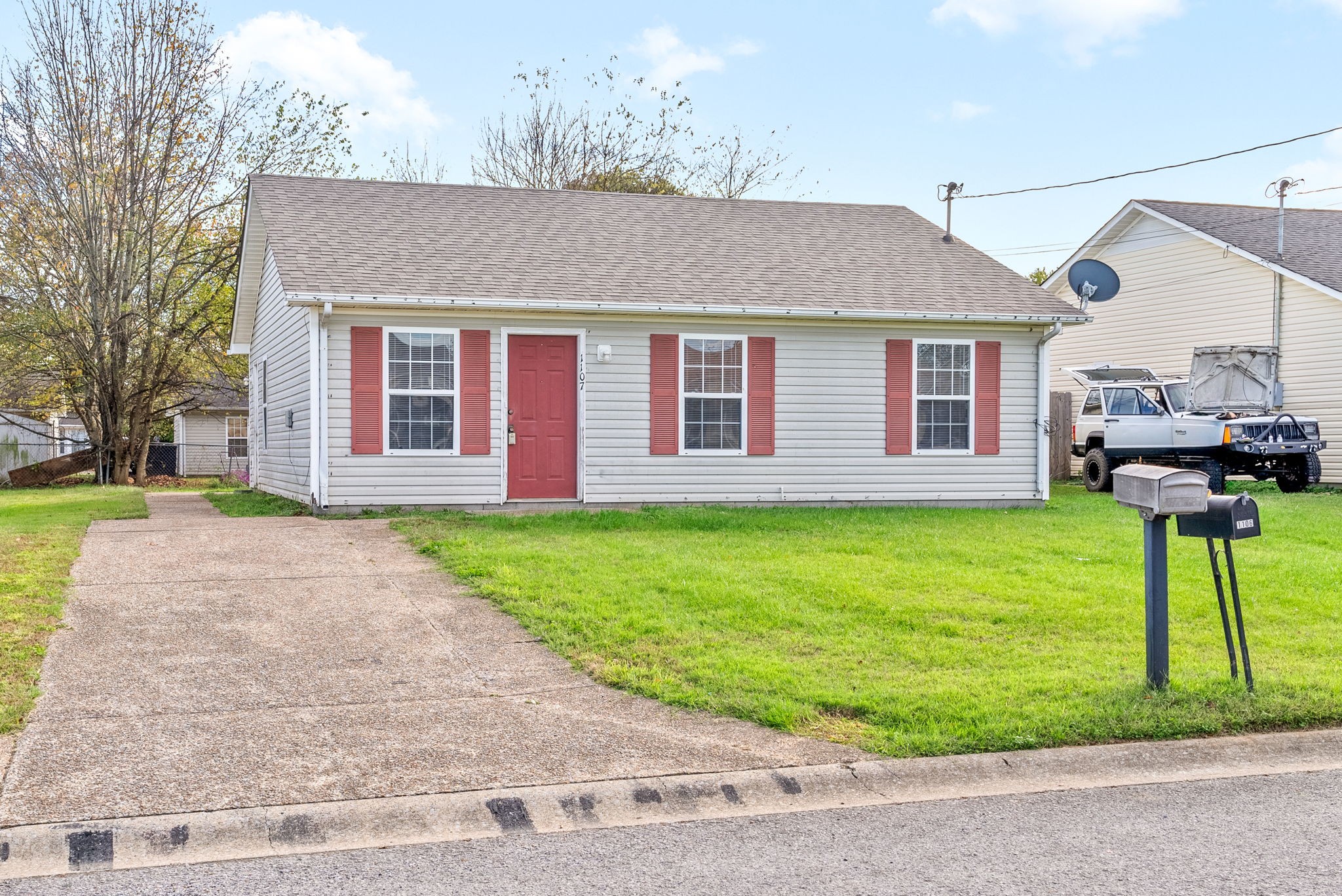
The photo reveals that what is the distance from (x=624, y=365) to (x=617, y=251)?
2398 mm

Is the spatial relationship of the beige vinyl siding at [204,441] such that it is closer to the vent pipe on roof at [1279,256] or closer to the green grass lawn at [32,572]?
the green grass lawn at [32,572]

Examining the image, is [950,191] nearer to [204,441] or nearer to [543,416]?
[543,416]

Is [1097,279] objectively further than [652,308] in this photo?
Yes

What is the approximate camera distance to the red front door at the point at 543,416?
14.2 metres

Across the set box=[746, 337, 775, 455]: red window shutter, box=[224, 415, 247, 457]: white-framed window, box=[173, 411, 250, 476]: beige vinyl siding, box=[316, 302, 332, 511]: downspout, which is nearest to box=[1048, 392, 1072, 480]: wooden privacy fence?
box=[746, 337, 775, 455]: red window shutter

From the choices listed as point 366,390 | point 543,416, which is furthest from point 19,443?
point 543,416

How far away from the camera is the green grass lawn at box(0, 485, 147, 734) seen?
570 cm

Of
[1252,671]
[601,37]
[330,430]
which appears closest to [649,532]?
[330,430]

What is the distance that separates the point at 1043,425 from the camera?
15852mm

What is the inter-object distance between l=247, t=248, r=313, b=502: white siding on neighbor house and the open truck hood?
14.6 metres

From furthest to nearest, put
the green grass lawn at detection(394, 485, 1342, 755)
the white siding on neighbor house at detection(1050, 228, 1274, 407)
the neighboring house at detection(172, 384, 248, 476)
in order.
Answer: the neighboring house at detection(172, 384, 248, 476)
the white siding on neighbor house at detection(1050, 228, 1274, 407)
the green grass lawn at detection(394, 485, 1342, 755)

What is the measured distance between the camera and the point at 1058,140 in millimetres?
23656

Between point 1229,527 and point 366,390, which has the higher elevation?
point 366,390

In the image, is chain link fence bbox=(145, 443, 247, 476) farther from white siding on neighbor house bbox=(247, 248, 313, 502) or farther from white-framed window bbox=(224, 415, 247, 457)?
white siding on neighbor house bbox=(247, 248, 313, 502)
